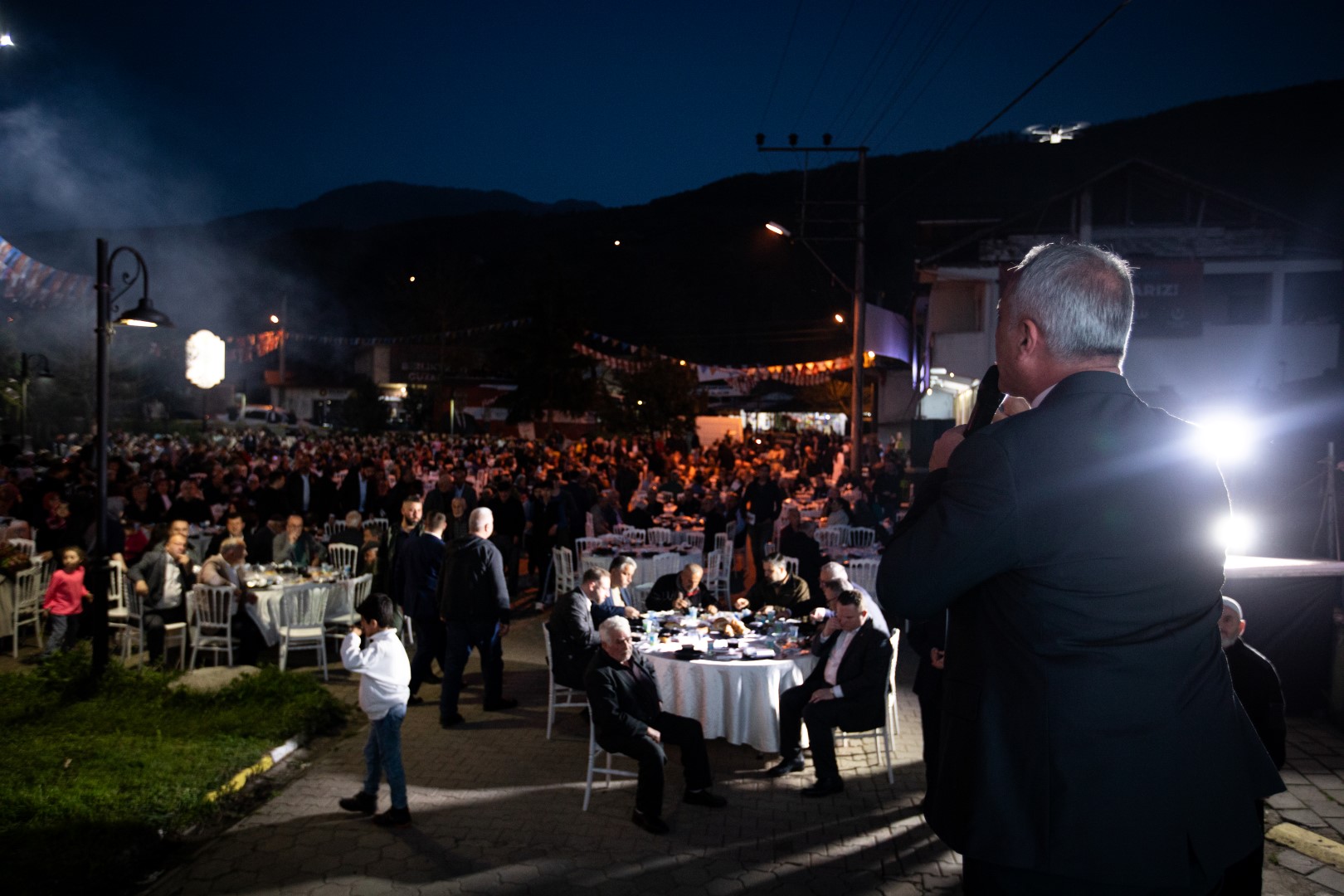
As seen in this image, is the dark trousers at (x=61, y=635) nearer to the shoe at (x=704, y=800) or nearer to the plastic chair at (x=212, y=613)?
the plastic chair at (x=212, y=613)

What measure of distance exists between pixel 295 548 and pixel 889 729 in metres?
7.23

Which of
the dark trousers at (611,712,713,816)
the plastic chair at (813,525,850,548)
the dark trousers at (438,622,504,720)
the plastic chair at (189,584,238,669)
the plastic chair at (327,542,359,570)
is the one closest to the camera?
the dark trousers at (611,712,713,816)

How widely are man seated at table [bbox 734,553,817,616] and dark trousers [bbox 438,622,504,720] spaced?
2284mm

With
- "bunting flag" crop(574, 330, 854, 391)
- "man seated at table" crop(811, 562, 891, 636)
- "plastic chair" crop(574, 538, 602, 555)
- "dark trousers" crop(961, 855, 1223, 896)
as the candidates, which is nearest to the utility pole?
"bunting flag" crop(574, 330, 854, 391)

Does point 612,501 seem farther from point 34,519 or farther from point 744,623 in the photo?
point 34,519

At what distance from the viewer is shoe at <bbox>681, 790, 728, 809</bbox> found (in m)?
5.66

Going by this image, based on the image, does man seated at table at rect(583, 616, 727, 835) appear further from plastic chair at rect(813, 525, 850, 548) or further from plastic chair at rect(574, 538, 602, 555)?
plastic chair at rect(813, 525, 850, 548)

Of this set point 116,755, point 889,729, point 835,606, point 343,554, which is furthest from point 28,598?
point 889,729

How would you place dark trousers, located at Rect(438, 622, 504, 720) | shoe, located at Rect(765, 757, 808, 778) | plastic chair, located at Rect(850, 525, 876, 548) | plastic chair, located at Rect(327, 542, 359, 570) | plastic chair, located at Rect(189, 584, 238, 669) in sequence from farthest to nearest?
plastic chair, located at Rect(850, 525, 876, 548)
plastic chair, located at Rect(327, 542, 359, 570)
plastic chair, located at Rect(189, 584, 238, 669)
dark trousers, located at Rect(438, 622, 504, 720)
shoe, located at Rect(765, 757, 808, 778)

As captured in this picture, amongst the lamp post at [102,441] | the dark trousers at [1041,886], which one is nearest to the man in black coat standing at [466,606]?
the lamp post at [102,441]

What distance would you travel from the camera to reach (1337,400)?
1159cm

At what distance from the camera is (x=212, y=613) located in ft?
28.5

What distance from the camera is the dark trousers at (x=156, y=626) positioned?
8875 millimetres

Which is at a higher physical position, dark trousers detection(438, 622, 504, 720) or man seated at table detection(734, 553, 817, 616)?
man seated at table detection(734, 553, 817, 616)
